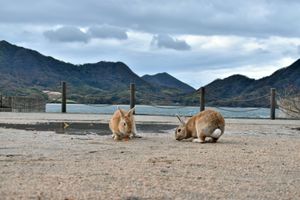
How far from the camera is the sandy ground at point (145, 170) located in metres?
5.52

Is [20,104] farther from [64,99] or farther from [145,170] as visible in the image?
[145,170]

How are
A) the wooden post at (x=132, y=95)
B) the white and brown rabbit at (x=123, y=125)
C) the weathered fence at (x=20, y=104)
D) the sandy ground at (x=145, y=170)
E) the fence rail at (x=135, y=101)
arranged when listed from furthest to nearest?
the weathered fence at (x=20, y=104) → the wooden post at (x=132, y=95) → the fence rail at (x=135, y=101) → the white and brown rabbit at (x=123, y=125) → the sandy ground at (x=145, y=170)

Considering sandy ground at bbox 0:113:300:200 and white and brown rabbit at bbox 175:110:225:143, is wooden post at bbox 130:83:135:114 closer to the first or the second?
white and brown rabbit at bbox 175:110:225:143

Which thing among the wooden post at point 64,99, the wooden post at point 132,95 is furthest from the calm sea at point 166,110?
the wooden post at point 132,95

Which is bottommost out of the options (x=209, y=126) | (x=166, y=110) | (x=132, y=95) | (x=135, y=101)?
(x=209, y=126)

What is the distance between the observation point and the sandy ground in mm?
5520

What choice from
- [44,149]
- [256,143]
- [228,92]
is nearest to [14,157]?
[44,149]

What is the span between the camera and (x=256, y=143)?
11617mm

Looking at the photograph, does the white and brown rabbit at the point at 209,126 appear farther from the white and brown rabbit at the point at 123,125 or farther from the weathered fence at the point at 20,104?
the weathered fence at the point at 20,104

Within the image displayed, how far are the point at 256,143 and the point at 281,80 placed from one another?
128 ft

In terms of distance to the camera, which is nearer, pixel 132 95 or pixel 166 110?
pixel 132 95

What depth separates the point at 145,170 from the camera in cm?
696

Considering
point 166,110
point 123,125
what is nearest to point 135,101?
point 166,110

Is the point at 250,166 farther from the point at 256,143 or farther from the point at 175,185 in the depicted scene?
the point at 256,143
